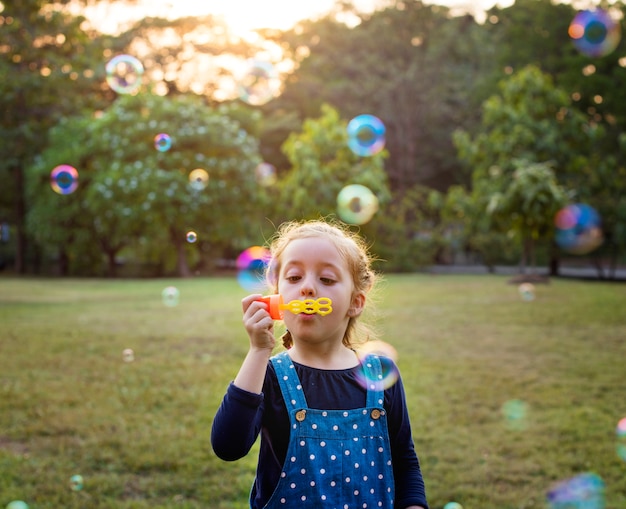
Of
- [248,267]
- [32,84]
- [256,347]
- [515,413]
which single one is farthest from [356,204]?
[256,347]

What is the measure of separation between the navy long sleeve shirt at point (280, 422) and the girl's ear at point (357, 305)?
0.17 meters

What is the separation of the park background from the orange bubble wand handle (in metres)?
0.85

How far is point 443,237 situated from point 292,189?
5784mm

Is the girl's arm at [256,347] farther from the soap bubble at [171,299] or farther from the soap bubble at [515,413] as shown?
the soap bubble at [171,299]

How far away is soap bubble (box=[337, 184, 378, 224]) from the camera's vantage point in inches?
939

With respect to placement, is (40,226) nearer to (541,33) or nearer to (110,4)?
(110,4)

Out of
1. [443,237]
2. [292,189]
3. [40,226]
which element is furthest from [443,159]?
[40,226]

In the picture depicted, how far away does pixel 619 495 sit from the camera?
126 inches

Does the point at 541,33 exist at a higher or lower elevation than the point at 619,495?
higher

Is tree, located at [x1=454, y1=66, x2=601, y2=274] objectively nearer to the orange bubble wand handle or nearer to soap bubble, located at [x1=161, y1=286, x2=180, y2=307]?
soap bubble, located at [x1=161, y1=286, x2=180, y2=307]

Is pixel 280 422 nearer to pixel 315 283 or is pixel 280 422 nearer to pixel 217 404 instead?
pixel 315 283

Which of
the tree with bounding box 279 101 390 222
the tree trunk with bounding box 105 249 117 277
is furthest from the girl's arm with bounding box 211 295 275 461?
the tree trunk with bounding box 105 249 117 277

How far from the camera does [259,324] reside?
164 cm

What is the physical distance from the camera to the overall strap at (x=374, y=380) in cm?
181
